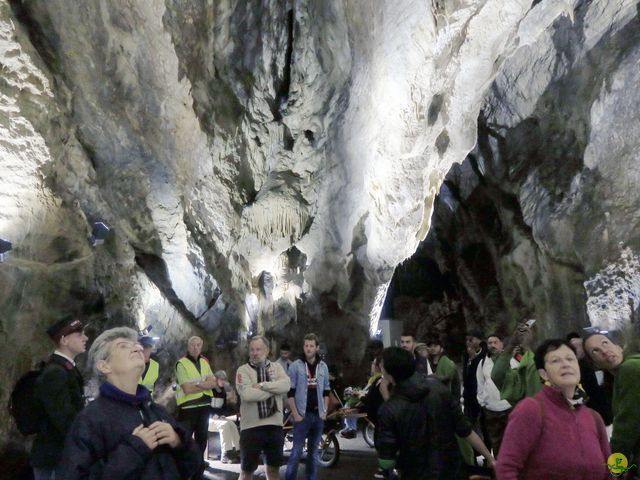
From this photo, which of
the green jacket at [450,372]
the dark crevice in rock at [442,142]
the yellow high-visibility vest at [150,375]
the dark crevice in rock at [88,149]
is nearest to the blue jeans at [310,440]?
the green jacket at [450,372]

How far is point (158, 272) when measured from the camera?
1027cm

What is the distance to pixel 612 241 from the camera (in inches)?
463

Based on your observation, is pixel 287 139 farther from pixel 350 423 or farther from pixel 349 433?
pixel 349 433

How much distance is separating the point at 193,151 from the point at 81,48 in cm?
220

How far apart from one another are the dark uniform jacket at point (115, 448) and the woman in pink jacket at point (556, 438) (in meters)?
1.29

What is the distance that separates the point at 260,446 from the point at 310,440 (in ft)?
3.54

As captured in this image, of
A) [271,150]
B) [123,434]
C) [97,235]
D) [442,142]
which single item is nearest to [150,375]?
[97,235]

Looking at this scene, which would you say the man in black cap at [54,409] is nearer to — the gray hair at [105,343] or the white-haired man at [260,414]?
the gray hair at [105,343]

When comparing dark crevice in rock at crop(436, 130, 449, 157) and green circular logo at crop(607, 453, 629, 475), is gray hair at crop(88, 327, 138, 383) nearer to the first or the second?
green circular logo at crop(607, 453, 629, 475)

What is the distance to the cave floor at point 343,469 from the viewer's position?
6.83m

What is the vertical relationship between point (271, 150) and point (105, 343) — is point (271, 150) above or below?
above

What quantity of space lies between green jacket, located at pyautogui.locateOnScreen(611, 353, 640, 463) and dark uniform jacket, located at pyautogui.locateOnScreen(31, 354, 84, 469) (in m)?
2.67

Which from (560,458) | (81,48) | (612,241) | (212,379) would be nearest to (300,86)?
(81,48)

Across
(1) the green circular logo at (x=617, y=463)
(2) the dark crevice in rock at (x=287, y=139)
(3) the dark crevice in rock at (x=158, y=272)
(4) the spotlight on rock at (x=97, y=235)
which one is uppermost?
(2) the dark crevice in rock at (x=287, y=139)
